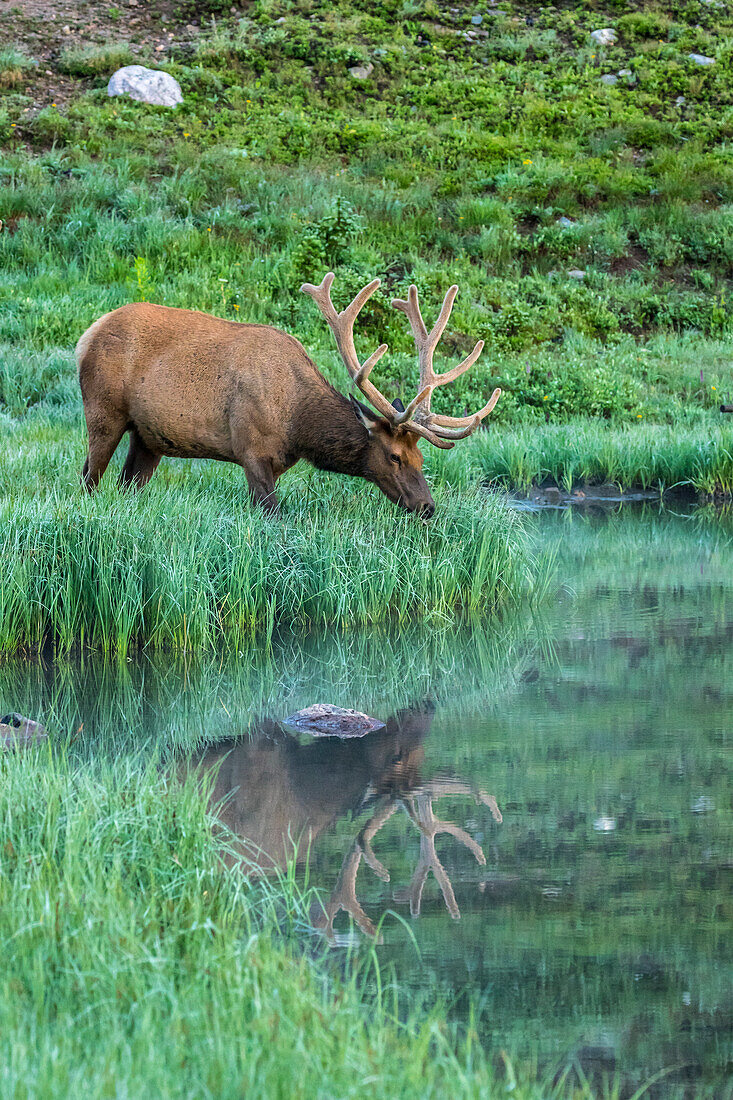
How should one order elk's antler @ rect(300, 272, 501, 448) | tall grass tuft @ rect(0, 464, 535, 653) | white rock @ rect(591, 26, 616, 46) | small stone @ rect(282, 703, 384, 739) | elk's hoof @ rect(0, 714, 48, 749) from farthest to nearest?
1. white rock @ rect(591, 26, 616, 46)
2. elk's antler @ rect(300, 272, 501, 448)
3. tall grass tuft @ rect(0, 464, 535, 653)
4. small stone @ rect(282, 703, 384, 739)
5. elk's hoof @ rect(0, 714, 48, 749)

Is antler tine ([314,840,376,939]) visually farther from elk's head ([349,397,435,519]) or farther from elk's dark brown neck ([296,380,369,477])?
elk's dark brown neck ([296,380,369,477])

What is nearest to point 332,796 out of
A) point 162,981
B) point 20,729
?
point 20,729

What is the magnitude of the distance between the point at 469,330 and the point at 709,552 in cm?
651

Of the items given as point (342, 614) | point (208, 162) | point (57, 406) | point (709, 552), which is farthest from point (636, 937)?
point (208, 162)

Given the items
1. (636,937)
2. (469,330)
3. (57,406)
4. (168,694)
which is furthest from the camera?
(469,330)

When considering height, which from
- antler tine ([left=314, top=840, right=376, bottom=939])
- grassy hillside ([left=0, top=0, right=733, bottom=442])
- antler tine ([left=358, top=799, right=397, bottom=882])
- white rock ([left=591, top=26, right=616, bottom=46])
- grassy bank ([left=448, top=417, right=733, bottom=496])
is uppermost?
white rock ([left=591, top=26, right=616, bottom=46])

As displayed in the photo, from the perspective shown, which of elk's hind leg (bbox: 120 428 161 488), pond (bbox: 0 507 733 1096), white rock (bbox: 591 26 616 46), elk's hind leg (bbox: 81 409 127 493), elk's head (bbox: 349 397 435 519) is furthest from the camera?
white rock (bbox: 591 26 616 46)

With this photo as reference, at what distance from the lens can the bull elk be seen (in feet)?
27.3

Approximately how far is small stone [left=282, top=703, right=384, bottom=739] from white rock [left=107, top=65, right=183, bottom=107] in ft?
57.7

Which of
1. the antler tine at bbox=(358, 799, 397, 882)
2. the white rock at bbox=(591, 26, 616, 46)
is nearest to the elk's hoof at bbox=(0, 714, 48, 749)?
the antler tine at bbox=(358, 799, 397, 882)

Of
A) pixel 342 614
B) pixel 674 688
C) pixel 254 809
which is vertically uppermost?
pixel 254 809

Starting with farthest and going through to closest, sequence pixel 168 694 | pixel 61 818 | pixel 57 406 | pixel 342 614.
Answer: pixel 57 406
pixel 342 614
pixel 168 694
pixel 61 818

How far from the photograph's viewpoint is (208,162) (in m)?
18.7

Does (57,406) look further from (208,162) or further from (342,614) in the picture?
(208,162)
